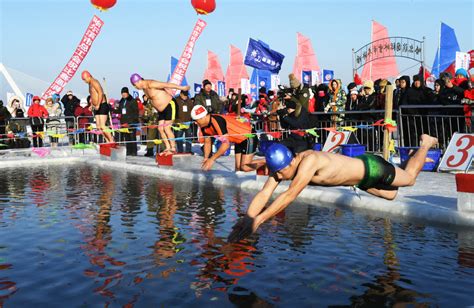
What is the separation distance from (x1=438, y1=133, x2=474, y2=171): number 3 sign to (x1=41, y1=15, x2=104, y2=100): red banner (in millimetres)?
16600

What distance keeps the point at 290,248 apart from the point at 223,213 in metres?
2.86

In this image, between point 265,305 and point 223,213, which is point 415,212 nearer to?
point 223,213

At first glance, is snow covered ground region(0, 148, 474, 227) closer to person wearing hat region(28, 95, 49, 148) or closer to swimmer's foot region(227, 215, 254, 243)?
swimmer's foot region(227, 215, 254, 243)

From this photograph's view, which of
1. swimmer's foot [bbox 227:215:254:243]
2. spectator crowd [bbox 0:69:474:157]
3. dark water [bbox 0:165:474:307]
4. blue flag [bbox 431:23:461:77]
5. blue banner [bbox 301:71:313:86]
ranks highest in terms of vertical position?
blue flag [bbox 431:23:461:77]

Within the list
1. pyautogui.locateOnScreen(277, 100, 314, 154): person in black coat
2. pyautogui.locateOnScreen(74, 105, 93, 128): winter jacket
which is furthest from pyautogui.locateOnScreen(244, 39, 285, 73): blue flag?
pyautogui.locateOnScreen(277, 100, 314, 154): person in black coat

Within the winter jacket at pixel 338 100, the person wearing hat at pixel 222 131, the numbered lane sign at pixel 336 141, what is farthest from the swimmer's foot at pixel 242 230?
the winter jacket at pixel 338 100

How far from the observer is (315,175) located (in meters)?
6.89

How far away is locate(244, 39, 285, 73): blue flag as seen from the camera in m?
26.3

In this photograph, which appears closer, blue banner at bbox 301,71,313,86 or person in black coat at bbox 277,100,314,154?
person in black coat at bbox 277,100,314,154

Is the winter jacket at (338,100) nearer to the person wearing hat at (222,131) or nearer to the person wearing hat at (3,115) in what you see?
the person wearing hat at (222,131)

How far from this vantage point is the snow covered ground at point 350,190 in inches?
362

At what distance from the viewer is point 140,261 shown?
6.93 meters

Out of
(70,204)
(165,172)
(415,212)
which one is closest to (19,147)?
(165,172)

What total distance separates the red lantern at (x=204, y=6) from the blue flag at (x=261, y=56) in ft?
14.1
